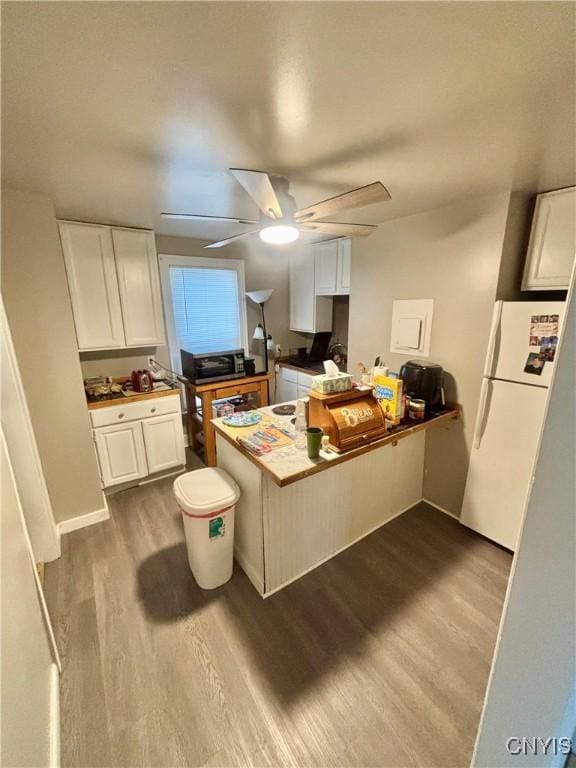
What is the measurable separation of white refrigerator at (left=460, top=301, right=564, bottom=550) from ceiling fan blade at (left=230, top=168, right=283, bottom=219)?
151 cm

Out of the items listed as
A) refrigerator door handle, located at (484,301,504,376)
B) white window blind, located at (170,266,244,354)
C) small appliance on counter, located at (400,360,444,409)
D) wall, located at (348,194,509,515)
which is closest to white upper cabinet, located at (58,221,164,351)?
white window blind, located at (170,266,244,354)

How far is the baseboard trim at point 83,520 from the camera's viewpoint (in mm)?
2299

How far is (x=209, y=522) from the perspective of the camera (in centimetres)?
170

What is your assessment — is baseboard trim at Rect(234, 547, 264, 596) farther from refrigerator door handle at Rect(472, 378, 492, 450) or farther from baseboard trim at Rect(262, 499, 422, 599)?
refrigerator door handle at Rect(472, 378, 492, 450)

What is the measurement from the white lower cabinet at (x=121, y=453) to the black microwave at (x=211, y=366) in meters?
0.71

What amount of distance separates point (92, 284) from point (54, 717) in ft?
8.59

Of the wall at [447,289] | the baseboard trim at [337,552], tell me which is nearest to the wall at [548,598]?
the baseboard trim at [337,552]

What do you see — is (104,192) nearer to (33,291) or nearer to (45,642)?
(33,291)

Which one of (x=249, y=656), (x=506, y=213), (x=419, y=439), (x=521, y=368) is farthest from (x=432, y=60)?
(x=249, y=656)

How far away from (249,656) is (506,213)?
2844 millimetres

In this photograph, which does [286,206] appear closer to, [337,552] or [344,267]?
[344,267]

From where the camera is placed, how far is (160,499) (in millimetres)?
2682

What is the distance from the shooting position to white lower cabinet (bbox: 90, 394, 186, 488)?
256 cm

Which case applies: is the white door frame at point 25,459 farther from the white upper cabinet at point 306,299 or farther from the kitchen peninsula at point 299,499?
the white upper cabinet at point 306,299
